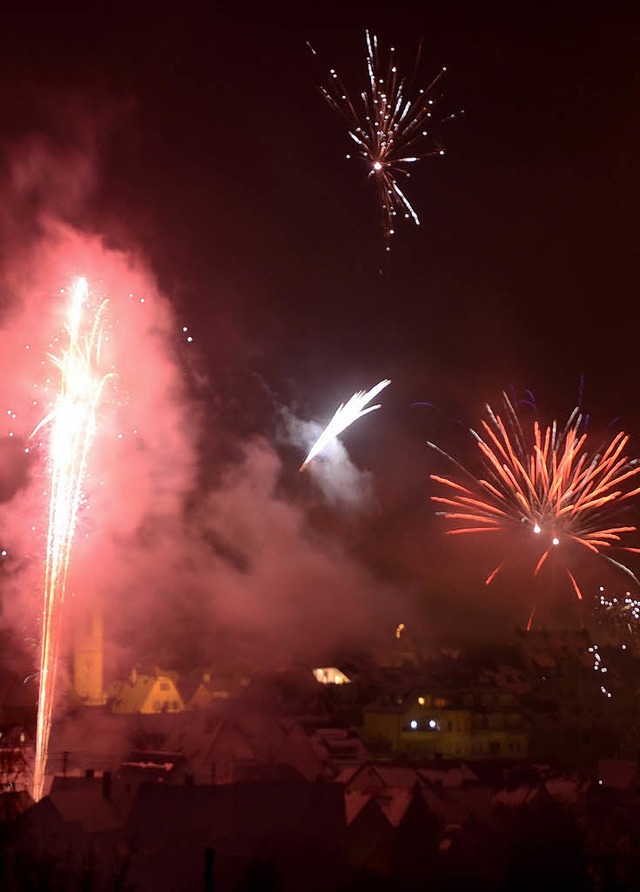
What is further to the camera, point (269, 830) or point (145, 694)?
point (145, 694)

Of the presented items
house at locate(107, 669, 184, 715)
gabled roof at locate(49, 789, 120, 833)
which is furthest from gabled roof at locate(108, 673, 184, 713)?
gabled roof at locate(49, 789, 120, 833)

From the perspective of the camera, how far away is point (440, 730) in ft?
80.8

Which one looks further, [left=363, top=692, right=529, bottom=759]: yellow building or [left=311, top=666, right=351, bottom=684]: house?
[left=311, top=666, right=351, bottom=684]: house

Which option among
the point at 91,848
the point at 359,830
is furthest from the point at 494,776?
the point at 91,848

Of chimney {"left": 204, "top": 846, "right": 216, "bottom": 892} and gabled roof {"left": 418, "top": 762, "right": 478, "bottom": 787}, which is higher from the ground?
gabled roof {"left": 418, "top": 762, "right": 478, "bottom": 787}

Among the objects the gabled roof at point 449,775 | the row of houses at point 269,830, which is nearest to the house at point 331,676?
the gabled roof at point 449,775

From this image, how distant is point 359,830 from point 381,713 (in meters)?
9.31

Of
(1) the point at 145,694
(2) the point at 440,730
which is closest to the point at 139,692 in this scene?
(1) the point at 145,694

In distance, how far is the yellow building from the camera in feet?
80.3

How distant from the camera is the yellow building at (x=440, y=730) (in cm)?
2447

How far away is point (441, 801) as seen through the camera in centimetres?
1666

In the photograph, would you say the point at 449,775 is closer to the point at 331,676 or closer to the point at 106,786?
the point at 106,786

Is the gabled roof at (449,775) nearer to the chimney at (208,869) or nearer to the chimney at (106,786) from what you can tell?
the chimney at (106,786)

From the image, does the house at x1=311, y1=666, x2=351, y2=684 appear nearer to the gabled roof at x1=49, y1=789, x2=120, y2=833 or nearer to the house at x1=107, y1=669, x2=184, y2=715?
the house at x1=107, y1=669, x2=184, y2=715
